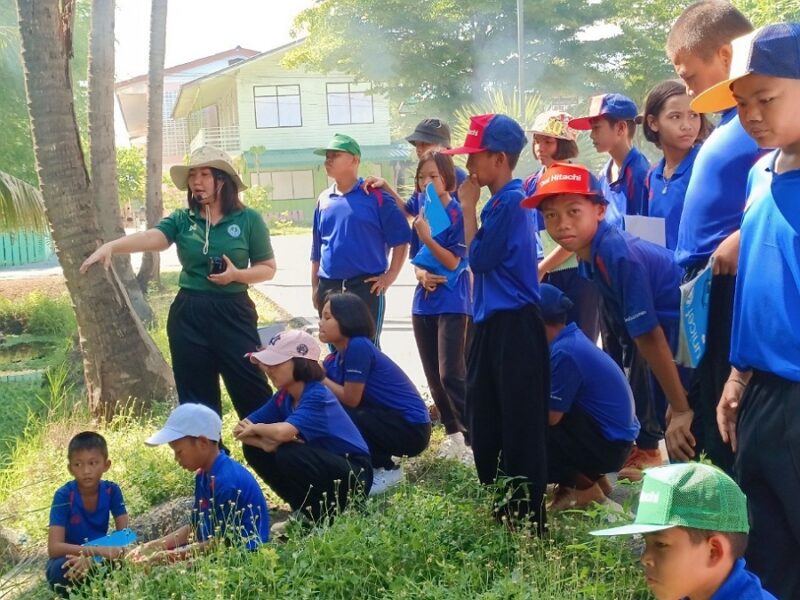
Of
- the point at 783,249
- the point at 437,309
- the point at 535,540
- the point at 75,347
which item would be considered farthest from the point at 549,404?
the point at 75,347

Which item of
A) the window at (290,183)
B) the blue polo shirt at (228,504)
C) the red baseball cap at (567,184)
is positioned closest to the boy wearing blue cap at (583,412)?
the red baseball cap at (567,184)

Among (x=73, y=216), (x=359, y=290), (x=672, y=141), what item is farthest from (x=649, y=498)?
(x=73, y=216)

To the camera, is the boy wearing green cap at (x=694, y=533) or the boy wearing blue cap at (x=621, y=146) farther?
the boy wearing blue cap at (x=621, y=146)

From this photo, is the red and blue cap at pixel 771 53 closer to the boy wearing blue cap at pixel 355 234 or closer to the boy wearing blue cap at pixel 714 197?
the boy wearing blue cap at pixel 714 197

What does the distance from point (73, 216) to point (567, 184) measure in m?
5.23

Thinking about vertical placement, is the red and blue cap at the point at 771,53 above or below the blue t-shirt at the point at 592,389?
above

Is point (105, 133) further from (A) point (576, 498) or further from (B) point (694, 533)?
(B) point (694, 533)

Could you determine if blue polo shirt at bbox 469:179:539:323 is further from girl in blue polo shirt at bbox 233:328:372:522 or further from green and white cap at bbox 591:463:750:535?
green and white cap at bbox 591:463:750:535

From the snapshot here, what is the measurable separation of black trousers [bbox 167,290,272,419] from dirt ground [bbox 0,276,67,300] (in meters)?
16.6

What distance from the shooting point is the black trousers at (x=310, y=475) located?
514 cm

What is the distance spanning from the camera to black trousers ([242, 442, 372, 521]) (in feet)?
16.9

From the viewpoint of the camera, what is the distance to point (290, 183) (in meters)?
49.8

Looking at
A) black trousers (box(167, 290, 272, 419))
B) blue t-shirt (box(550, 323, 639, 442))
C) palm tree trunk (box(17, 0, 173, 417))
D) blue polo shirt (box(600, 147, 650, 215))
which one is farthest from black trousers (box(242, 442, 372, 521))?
palm tree trunk (box(17, 0, 173, 417))

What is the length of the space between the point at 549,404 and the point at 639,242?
0.91m
